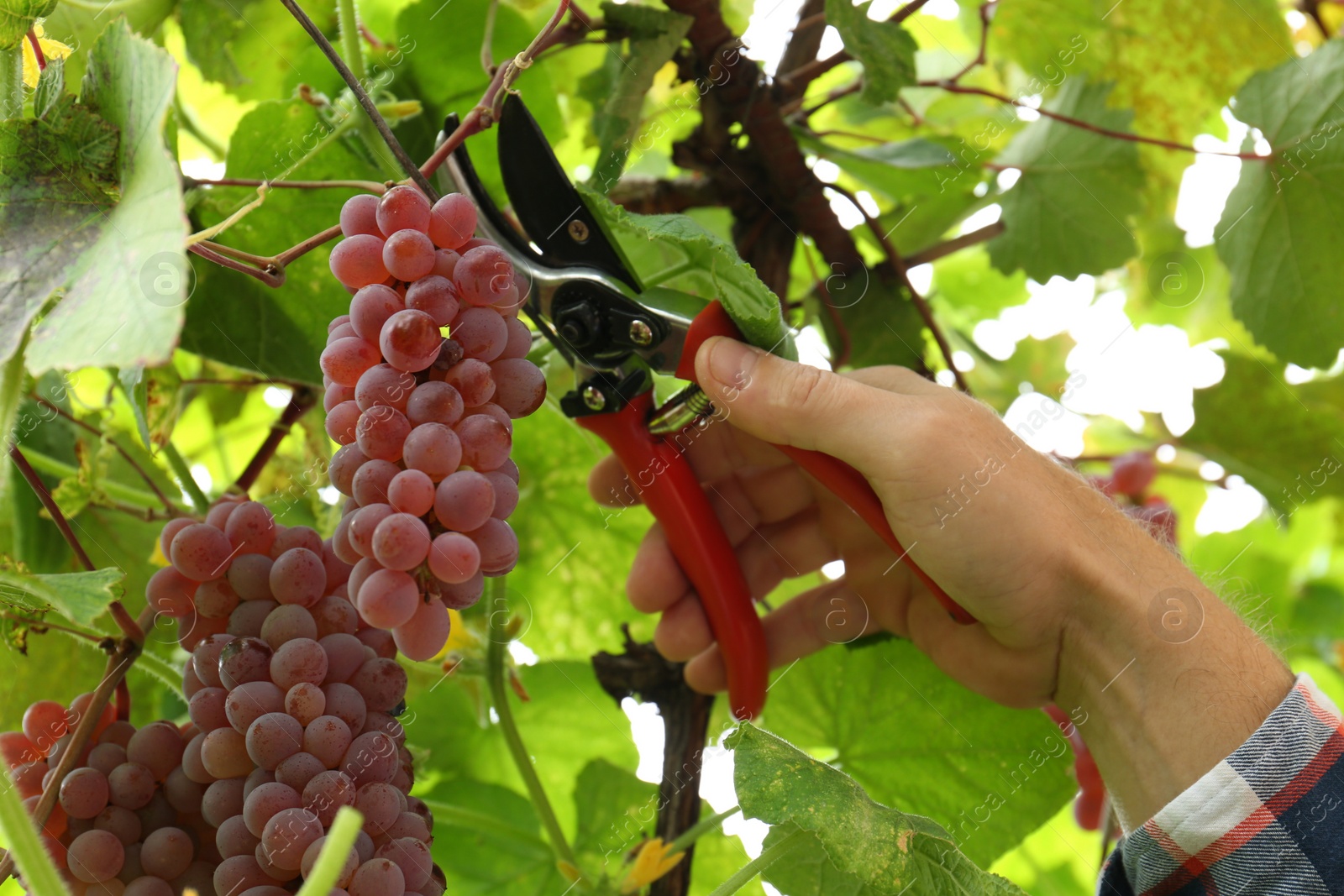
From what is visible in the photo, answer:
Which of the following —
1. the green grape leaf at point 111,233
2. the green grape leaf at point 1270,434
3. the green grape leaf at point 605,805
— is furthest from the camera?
the green grape leaf at point 1270,434

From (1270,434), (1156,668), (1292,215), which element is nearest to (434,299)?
(1156,668)

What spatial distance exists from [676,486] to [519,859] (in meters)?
0.34

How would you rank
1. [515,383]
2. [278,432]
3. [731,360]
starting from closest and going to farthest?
[515,383] < [731,360] < [278,432]

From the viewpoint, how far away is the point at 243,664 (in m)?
0.48

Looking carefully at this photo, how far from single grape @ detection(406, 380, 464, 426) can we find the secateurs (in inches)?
7.2

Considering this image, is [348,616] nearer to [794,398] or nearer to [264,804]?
[264,804]

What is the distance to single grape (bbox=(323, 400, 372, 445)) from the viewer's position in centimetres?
47

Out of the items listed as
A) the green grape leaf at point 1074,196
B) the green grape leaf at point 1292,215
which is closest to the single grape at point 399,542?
the green grape leaf at point 1074,196

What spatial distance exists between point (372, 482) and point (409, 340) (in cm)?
7

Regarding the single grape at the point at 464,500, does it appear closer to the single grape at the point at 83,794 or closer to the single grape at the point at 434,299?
the single grape at the point at 434,299

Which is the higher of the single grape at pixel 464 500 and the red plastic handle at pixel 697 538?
the single grape at pixel 464 500

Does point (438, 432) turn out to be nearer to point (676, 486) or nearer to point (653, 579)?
point (676, 486)

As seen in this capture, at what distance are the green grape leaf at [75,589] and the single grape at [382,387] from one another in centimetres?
14

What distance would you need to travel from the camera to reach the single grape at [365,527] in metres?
0.44
